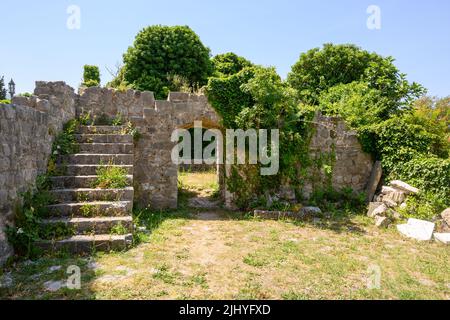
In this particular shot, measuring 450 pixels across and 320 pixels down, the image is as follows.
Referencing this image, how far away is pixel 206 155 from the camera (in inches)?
692

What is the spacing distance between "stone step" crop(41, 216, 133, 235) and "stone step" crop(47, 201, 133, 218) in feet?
0.68

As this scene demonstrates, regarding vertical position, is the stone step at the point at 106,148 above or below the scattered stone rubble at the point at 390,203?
above

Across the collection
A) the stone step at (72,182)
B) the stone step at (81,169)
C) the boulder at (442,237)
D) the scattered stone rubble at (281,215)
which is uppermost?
the stone step at (81,169)

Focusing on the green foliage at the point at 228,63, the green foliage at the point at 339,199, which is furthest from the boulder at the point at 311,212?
the green foliage at the point at 228,63

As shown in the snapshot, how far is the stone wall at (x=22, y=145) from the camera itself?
14.5ft

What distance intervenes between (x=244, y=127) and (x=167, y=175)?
251 centimetres

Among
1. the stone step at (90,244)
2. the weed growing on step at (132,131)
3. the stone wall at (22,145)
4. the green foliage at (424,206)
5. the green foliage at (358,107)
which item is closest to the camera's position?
the stone wall at (22,145)

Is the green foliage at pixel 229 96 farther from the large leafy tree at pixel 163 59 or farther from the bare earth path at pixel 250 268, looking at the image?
the large leafy tree at pixel 163 59

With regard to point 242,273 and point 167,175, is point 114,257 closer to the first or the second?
point 242,273

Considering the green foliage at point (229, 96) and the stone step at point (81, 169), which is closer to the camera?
the stone step at point (81, 169)

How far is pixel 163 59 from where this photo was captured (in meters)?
17.2

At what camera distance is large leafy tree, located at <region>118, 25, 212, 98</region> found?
1686cm

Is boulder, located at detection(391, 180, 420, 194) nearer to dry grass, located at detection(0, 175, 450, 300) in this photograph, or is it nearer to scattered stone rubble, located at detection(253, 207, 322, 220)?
dry grass, located at detection(0, 175, 450, 300)

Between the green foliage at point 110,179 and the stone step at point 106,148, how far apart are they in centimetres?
86
